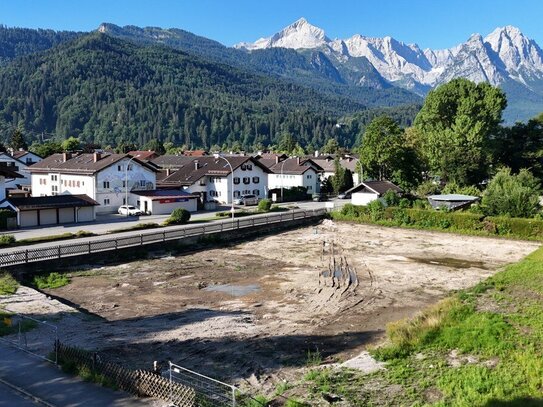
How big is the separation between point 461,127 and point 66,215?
50405mm

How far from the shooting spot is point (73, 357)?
16438mm

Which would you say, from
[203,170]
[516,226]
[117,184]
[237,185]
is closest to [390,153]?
[237,185]

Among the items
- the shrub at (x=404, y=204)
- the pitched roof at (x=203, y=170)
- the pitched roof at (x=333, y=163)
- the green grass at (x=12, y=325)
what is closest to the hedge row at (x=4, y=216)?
the pitched roof at (x=203, y=170)

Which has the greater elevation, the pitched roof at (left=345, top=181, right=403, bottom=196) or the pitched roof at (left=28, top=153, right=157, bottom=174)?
the pitched roof at (left=28, top=153, right=157, bottom=174)

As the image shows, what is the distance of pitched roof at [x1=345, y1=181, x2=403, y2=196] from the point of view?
65.9m

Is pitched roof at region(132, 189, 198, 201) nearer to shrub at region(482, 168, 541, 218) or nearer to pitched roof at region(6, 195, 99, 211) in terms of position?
pitched roof at region(6, 195, 99, 211)

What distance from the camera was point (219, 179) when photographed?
73.8m

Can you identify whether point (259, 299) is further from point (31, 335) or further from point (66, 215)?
point (66, 215)

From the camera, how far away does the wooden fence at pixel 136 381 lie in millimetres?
14031

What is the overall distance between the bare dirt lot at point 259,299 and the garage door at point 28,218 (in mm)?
17973

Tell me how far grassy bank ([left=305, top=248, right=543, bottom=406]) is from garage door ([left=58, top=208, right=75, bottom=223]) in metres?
41.0

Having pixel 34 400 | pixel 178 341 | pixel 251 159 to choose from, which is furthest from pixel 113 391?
pixel 251 159

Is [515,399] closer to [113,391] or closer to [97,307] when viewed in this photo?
[113,391]

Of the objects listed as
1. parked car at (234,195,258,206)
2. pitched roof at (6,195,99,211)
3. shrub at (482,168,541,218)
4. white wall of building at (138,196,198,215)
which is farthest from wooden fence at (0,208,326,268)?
shrub at (482,168,541,218)
